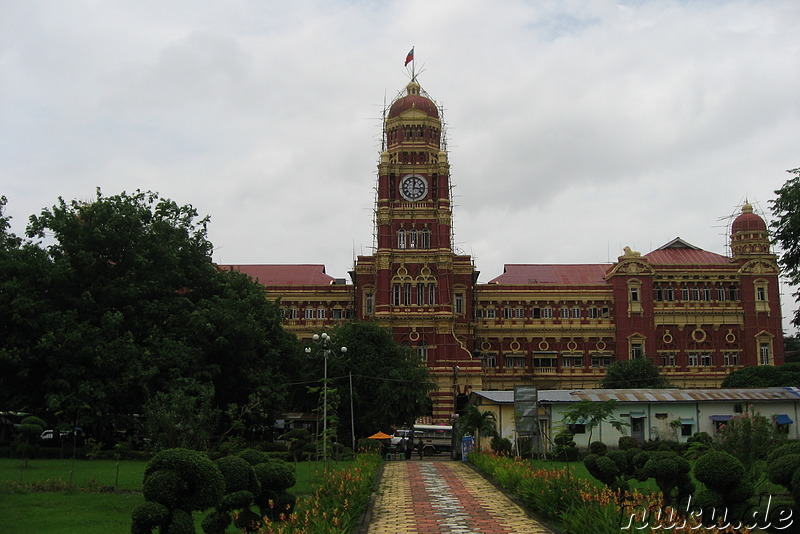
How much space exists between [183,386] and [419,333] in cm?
3012

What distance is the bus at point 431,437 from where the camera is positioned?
4953 centimetres

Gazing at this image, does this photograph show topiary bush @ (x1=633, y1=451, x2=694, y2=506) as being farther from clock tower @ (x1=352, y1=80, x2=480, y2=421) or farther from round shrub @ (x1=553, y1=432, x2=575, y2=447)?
clock tower @ (x1=352, y1=80, x2=480, y2=421)

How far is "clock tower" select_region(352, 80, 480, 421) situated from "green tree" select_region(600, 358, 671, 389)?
1090 centimetres

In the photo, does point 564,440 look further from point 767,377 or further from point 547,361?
point 547,361

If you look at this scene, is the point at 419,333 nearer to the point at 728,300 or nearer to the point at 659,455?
the point at 728,300

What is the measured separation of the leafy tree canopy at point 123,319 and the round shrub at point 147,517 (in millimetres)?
25023

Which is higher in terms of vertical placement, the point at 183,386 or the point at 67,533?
the point at 183,386

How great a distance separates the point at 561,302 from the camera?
7250cm

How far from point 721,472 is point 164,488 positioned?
9.69 metres

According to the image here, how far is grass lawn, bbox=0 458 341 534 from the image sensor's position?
1673 cm

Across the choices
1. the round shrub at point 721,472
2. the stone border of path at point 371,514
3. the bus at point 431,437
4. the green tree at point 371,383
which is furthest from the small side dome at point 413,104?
the round shrub at point 721,472

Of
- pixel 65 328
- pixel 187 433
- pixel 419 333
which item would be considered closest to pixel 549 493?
pixel 187 433

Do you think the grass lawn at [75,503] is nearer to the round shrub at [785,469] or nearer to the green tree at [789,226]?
the round shrub at [785,469]

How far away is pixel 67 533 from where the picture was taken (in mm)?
15859
